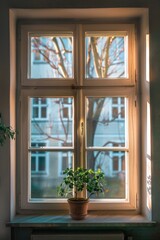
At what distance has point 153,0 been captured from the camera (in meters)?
2.66

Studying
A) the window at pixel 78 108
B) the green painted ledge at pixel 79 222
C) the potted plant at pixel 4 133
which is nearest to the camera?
the potted plant at pixel 4 133

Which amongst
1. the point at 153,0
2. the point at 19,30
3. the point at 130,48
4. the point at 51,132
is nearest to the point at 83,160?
the point at 51,132

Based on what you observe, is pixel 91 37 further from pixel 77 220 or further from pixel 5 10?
pixel 77 220

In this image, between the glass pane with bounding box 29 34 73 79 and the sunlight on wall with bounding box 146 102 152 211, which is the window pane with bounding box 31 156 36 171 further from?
the sunlight on wall with bounding box 146 102 152 211

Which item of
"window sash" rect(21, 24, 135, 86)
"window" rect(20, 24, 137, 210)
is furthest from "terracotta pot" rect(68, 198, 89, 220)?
"window sash" rect(21, 24, 135, 86)

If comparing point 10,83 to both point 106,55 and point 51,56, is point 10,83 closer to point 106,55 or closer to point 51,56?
point 51,56

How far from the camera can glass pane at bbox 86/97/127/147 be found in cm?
295

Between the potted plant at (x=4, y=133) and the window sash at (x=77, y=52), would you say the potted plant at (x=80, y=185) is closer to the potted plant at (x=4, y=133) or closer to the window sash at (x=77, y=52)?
the potted plant at (x=4, y=133)

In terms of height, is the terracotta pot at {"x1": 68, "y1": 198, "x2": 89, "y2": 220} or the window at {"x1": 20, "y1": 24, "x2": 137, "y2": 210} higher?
the window at {"x1": 20, "y1": 24, "x2": 137, "y2": 210}

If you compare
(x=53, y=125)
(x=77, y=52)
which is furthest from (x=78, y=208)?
(x=77, y=52)

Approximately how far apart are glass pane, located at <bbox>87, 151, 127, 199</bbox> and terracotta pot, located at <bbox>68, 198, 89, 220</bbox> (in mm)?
280

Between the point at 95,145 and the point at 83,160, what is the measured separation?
181 millimetres

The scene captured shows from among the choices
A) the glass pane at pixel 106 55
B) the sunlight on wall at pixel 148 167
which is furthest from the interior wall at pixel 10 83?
the glass pane at pixel 106 55

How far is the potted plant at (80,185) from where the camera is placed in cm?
269
